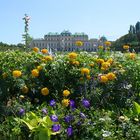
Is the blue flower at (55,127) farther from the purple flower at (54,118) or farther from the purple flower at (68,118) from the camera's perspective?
the purple flower at (68,118)

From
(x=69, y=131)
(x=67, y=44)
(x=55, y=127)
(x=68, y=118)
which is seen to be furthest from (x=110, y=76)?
(x=67, y=44)

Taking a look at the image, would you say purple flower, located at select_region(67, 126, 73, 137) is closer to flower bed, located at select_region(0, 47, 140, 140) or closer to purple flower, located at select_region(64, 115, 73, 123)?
flower bed, located at select_region(0, 47, 140, 140)

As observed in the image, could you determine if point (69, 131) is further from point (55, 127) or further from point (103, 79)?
point (103, 79)

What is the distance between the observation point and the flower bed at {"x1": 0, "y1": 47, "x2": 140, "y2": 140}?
15.1 ft

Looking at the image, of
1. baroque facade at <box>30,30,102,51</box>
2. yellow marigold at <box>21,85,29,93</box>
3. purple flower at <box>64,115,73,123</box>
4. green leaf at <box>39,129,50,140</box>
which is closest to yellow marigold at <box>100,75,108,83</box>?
purple flower at <box>64,115,73,123</box>

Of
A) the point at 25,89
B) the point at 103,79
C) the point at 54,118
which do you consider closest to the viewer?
the point at 54,118

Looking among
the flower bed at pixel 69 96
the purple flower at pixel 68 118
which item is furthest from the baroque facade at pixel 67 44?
the purple flower at pixel 68 118

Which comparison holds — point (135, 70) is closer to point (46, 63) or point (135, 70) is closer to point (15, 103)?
point (46, 63)

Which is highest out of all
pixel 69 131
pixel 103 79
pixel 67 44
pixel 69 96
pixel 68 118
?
pixel 67 44

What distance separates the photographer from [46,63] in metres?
5.91

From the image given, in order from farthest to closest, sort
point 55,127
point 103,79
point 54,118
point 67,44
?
point 67,44 < point 103,79 < point 54,118 < point 55,127

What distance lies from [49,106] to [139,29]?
98.8m

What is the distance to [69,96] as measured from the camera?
5590 millimetres

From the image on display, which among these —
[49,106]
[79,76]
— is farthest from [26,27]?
[49,106]
